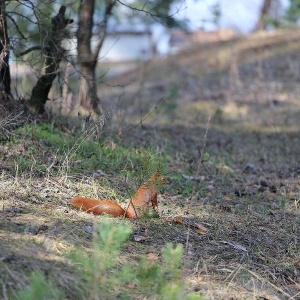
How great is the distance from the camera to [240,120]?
41.9 ft

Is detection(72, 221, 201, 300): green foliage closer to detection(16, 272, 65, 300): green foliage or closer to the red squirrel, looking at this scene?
detection(16, 272, 65, 300): green foliage

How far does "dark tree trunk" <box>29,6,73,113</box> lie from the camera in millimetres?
6859

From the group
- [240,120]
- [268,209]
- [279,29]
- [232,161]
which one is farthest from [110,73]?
[268,209]

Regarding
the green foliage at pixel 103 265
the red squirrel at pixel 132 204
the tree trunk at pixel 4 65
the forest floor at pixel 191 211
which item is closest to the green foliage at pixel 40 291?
the forest floor at pixel 191 211

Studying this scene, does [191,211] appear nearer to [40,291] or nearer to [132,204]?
[132,204]

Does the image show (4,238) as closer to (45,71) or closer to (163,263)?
(163,263)

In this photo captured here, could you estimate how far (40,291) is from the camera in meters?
2.92

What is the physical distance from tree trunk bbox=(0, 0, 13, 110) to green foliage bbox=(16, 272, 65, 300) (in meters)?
3.61

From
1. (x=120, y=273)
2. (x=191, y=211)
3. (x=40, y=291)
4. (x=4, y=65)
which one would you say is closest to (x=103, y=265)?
(x=120, y=273)

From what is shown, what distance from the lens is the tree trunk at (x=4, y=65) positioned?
6.45 metres

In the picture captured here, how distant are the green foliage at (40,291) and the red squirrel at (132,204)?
137 centimetres

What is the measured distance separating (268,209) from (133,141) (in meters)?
2.43

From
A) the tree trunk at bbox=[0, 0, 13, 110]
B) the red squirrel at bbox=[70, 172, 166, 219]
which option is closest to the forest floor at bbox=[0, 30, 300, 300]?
the red squirrel at bbox=[70, 172, 166, 219]

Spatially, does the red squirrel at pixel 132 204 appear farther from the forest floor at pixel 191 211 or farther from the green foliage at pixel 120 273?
the green foliage at pixel 120 273
